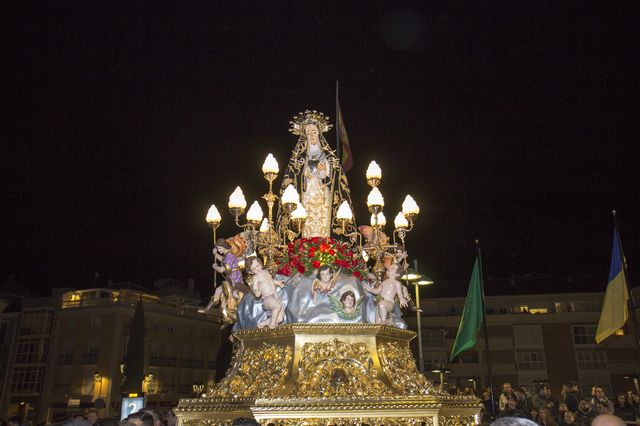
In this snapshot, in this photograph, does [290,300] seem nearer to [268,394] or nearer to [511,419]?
[268,394]

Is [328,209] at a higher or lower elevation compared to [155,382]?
higher

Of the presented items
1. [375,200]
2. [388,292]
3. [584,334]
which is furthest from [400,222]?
[584,334]

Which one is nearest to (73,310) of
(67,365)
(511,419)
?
(67,365)

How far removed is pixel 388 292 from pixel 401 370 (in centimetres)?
158

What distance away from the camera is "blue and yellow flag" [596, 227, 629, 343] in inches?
512

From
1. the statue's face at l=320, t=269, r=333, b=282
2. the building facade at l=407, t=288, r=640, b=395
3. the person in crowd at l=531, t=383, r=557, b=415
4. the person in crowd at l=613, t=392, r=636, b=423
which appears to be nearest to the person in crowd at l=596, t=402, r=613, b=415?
the person in crowd at l=613, t=392, r=636, b=423

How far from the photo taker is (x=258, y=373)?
9.83m

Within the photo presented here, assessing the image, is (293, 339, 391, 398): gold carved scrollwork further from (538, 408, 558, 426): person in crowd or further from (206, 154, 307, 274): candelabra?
(538, 408, 558, 426): person in crowd

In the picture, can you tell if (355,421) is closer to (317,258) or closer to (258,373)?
(258,373)

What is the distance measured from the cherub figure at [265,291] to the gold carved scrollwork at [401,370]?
2.09m

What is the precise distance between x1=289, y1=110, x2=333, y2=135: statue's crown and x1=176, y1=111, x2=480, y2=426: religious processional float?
210 millimetres

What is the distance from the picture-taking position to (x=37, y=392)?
5328cm

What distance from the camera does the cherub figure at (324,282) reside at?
1062 cm

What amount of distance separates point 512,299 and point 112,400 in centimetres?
4221
